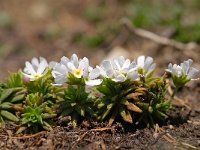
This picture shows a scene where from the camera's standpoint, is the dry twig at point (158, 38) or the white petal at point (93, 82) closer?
the white petal at point (93, 82)

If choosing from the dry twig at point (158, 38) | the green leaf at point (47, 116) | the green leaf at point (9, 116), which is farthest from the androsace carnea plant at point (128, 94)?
the dry twig at point (158, 38)

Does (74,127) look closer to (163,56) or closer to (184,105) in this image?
(184,105)

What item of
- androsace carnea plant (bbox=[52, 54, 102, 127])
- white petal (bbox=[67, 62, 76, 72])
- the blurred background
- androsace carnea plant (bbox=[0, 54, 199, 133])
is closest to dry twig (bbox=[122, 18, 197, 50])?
the blurred background

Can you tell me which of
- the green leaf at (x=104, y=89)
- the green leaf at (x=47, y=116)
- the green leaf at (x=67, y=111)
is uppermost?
the green leaf at (x=104, y=89)

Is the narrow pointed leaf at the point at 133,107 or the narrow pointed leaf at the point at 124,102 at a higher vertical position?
the narrow pointed leaf at the point at 124,102

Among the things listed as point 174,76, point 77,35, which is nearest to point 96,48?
point 77,35

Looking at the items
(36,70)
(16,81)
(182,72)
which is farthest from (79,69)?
(182,72)

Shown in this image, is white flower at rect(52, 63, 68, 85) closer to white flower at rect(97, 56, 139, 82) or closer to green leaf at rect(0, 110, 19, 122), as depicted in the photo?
white flower at rect(97, 56, 139, 82)

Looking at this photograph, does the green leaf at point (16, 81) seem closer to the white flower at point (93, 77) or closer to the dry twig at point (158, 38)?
the white flower at point (93, 77)
